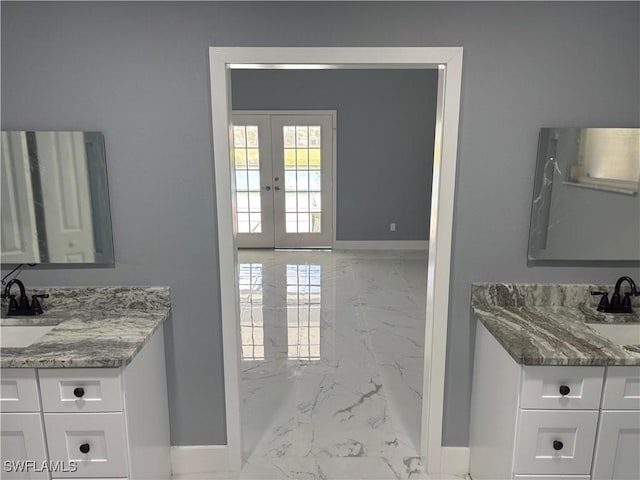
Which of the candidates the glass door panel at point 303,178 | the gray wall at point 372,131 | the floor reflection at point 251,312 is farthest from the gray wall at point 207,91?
the glass door panel at point 303,178

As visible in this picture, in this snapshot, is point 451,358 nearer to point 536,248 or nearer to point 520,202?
point 536,248

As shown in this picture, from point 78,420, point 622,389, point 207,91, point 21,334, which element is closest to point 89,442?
point 78,420

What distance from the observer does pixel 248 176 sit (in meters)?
6.73

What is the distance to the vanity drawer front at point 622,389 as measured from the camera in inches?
64.2

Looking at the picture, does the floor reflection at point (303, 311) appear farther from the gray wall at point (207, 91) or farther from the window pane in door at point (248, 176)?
the gray wall at point (207, 91)

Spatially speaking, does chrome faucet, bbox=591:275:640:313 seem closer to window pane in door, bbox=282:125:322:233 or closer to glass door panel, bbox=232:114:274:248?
window pane in door, bbox=282:125:322:233

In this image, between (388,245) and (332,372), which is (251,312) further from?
(388,245)

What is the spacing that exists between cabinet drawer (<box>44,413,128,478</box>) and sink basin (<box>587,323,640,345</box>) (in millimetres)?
1995

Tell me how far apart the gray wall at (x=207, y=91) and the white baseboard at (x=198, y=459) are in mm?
787

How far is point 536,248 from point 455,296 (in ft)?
1.36

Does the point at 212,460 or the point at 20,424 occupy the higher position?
the point at 20,424

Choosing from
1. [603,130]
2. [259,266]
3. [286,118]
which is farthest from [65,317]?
[286,118]

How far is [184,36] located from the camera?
1.81m

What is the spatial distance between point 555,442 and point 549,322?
18.3 inches
